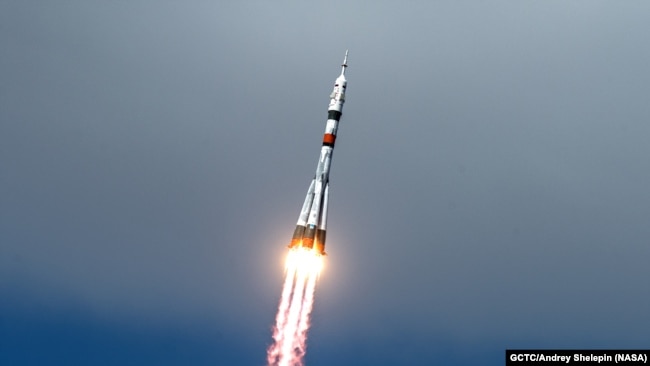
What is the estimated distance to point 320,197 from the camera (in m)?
123

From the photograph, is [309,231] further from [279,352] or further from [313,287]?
[279,352]

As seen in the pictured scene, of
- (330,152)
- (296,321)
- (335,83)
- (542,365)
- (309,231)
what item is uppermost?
(335,83)

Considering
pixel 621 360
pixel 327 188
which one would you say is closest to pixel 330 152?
pixel 327 188

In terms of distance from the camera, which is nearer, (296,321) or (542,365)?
(542,365)

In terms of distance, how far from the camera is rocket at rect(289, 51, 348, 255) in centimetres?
12106

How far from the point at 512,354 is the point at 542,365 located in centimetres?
341

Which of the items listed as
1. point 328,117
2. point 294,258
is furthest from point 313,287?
point 328,117

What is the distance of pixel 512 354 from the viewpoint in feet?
348

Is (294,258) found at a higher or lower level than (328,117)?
lower

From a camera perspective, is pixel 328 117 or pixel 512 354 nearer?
pixel 512 354

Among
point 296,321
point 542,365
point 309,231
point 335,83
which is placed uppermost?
point 335,83

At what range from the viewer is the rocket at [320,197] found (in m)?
121

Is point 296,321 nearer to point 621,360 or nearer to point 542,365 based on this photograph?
point 542,365

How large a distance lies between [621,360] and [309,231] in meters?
40.2
